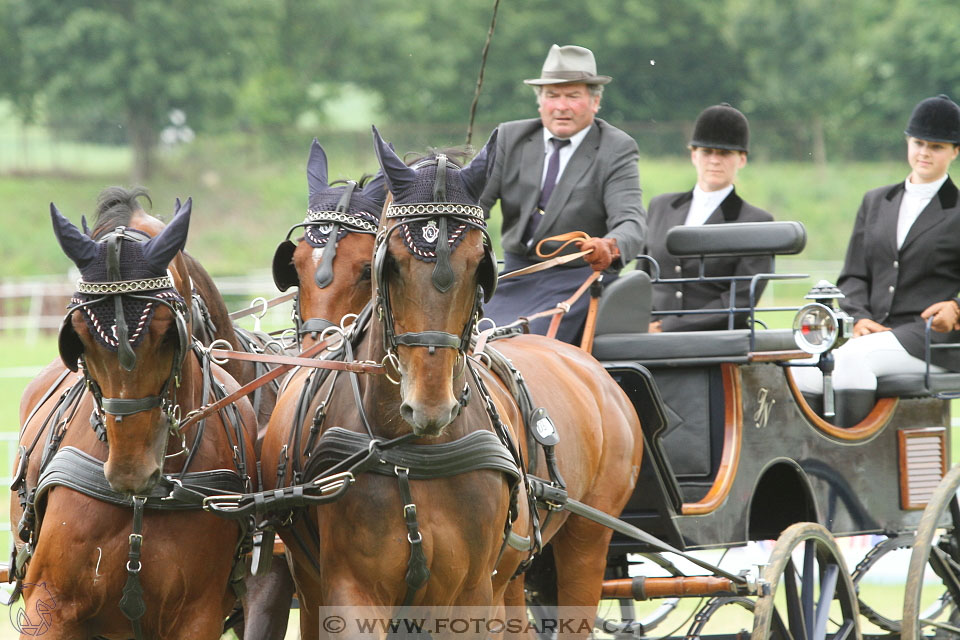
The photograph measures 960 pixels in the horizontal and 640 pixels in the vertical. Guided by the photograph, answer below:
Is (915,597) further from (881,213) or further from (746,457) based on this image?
(881,213)

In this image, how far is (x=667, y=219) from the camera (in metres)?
Result: 6.14

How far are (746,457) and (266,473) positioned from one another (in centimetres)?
200

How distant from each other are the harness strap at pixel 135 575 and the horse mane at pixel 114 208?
2.37ft

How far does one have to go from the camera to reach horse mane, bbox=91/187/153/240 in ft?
11.3

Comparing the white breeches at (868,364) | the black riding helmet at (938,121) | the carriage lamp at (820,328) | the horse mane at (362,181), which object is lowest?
the white breeches at (868,364)

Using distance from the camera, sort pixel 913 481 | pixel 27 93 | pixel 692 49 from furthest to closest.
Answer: pixel 692 49, pixel 27 93, pixel 913 481

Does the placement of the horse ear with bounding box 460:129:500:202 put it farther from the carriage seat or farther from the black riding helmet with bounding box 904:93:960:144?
the black riding helmet with bounding box 904:93:960:144

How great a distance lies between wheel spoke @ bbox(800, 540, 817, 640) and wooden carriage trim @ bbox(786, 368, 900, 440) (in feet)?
1.74

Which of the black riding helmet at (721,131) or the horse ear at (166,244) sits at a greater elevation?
the black riding helmet at (721,131)

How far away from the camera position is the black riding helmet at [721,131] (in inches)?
236

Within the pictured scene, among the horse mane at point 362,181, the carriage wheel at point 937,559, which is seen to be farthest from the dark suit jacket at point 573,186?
the carriage wheel at point 937,559

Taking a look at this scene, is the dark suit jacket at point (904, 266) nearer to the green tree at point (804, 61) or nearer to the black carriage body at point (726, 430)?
the black carriage body at point (726, 430)

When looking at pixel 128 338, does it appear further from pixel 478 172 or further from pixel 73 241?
pixel 478 172

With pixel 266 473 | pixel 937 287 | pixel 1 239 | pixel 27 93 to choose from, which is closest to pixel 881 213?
pixel 937 287
